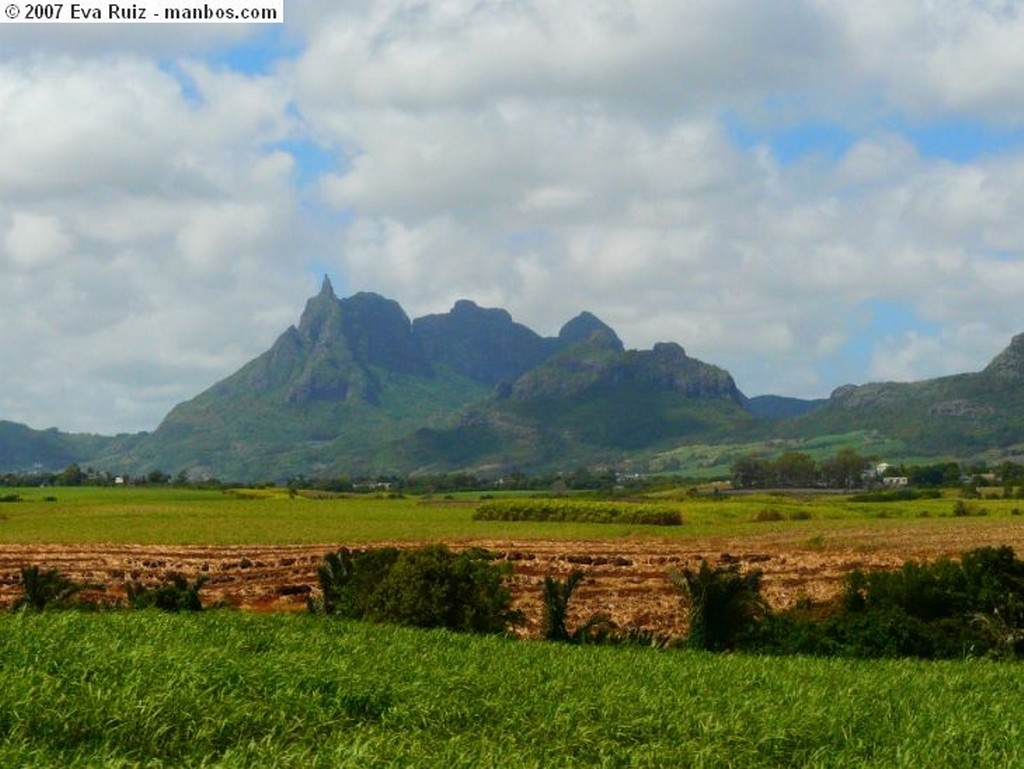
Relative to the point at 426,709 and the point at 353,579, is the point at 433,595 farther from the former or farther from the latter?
the point at 426,709

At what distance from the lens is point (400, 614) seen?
26.1 metres

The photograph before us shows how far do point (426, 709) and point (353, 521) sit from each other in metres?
82.4

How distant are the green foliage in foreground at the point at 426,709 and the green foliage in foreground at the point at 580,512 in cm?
7630

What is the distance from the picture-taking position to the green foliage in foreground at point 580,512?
94250 mm

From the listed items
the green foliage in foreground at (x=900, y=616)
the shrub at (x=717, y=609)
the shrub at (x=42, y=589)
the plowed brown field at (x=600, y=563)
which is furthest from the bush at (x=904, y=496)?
the shrub at (x=42, y=589)

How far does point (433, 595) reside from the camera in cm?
2605

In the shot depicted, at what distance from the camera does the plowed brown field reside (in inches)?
1515

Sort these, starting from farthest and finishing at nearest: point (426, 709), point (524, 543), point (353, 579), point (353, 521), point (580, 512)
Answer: point (580, 512), point (353, 521), point (524, 543), point (353, 579), point (426, 709)

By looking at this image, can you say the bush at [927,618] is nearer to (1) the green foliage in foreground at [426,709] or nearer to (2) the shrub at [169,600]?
(1) the green foliage in foreground at [426,709]

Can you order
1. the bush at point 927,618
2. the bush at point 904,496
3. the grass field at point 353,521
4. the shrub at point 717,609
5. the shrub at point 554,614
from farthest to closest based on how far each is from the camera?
the bush at point 904,496 → the grass field at point 353,521 → the shrub at point 554,614 → the shrub at point 717,609 → the bush at point 927,618

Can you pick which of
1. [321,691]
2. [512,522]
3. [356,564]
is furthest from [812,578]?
[512,522]

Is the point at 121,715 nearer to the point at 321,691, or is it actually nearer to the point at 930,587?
the point at 321,691

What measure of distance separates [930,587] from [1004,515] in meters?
74.3

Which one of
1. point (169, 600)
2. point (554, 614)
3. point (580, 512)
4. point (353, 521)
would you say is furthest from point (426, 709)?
point (580, 512)
